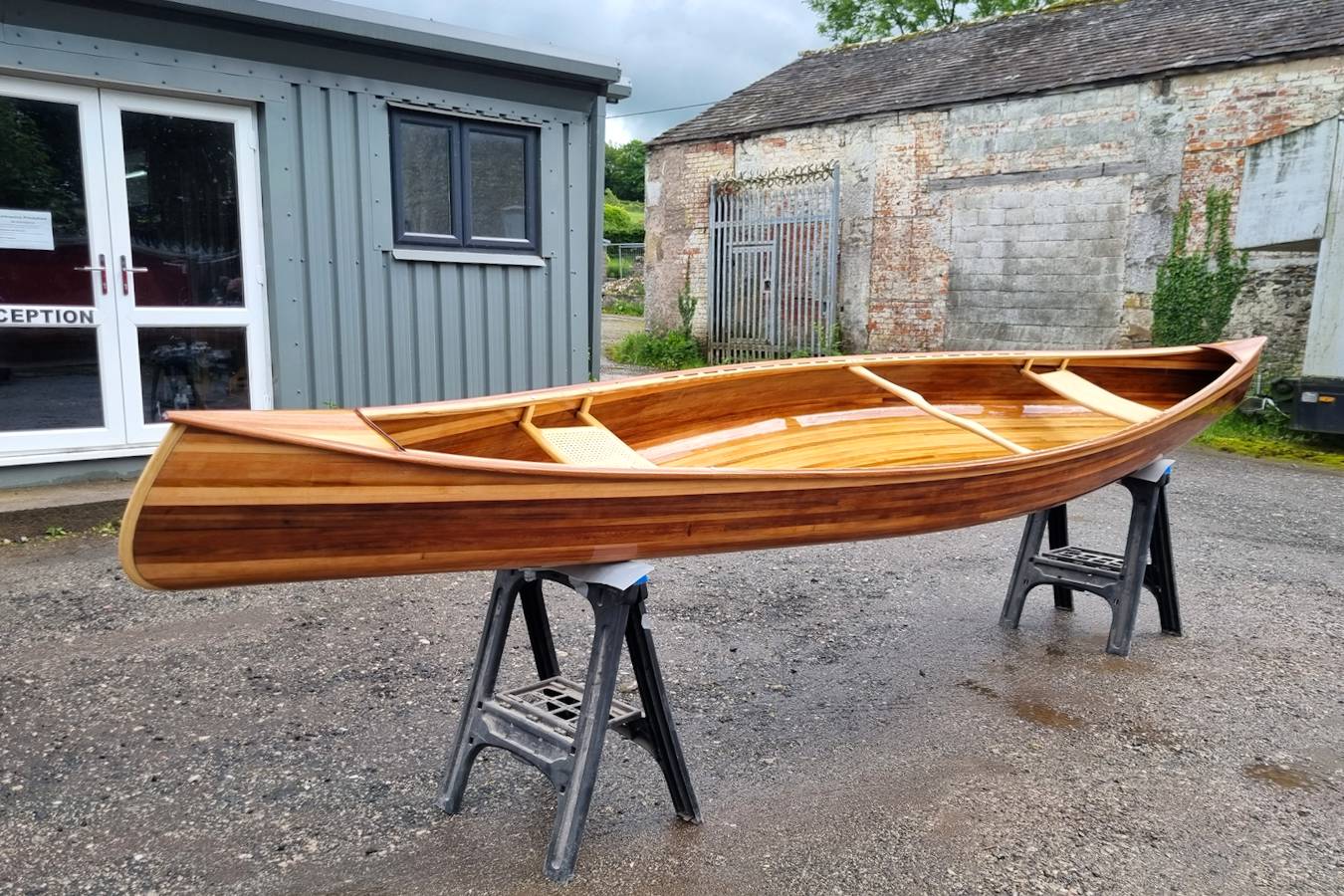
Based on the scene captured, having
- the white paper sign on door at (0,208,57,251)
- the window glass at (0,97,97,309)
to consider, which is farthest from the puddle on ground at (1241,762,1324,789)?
the white paper sign on door at (0,208,57,251)

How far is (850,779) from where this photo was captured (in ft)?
9.02

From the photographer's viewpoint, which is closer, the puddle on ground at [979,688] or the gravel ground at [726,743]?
the gravel ground at [726,743]

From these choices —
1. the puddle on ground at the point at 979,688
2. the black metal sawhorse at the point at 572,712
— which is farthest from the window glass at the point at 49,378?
the puddle on ground at the point at 979,688

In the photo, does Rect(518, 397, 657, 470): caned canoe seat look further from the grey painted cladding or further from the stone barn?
the stone barn

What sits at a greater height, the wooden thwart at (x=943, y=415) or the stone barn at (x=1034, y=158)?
the stone barn at (x=1034, y=158)

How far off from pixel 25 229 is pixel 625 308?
2102 cm

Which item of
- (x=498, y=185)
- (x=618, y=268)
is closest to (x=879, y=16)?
(x=618, y=268)

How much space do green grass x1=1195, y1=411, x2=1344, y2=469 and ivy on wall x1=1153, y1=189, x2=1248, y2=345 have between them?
3.12ft

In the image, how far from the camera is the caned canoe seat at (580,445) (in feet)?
8.16

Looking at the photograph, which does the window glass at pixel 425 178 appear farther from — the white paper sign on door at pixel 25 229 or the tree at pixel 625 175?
the tree at pixel 625 175

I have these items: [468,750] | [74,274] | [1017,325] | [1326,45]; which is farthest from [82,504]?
[1326,45]

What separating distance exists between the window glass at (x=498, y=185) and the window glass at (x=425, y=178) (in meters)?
0.19

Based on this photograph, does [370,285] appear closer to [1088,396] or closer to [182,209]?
[182,209]

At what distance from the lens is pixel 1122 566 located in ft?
12.8
